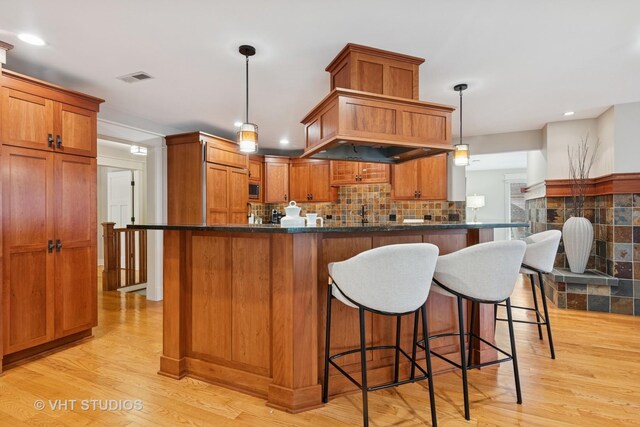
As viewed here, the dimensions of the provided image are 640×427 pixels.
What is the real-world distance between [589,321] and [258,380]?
139 inches

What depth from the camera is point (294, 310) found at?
1.92 meters

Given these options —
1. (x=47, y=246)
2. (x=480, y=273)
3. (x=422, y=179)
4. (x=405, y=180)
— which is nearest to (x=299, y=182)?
(x=405, y=180)

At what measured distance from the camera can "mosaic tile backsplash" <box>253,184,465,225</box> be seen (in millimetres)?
A: 5363

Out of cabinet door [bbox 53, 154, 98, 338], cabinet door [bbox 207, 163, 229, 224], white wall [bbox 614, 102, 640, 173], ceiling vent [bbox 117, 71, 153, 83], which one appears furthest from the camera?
cabinet door [bbox 207, 163, 229, 224]

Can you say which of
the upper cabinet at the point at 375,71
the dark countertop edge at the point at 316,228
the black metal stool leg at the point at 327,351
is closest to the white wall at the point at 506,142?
the upper cabinet at the point at 375,71

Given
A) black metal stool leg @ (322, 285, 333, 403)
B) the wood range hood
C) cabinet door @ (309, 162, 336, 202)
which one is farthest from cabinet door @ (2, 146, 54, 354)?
cabinet door @ (309, 162, 336, 202)

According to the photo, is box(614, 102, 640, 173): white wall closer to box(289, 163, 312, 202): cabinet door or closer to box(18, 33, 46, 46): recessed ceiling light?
box(289, 163, 312, 202): cabinet door

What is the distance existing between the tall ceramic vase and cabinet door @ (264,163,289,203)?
429 centimetres

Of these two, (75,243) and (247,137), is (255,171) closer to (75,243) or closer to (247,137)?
(247,137)

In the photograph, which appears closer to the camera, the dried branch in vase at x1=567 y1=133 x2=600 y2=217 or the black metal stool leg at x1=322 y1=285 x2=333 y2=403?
the black metal stool leg at x1=322 y1=285 x2=333 y2=403

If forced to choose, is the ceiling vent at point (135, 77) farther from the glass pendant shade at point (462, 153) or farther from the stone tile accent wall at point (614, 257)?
the stone tile accent wall at point (614, 257)

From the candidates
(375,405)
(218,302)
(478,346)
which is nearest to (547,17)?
(478,346)

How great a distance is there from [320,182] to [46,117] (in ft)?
13.4

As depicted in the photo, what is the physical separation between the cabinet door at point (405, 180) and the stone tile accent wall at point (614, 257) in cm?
222
